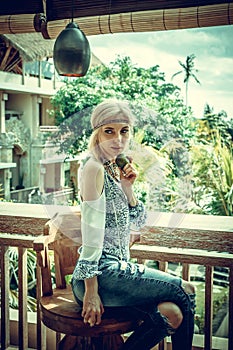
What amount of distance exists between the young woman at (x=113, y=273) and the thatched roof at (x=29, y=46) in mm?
6428

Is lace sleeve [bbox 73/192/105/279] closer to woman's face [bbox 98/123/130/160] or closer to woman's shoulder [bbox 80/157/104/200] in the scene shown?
woman's shoulder [bbox 80/157/104/200]

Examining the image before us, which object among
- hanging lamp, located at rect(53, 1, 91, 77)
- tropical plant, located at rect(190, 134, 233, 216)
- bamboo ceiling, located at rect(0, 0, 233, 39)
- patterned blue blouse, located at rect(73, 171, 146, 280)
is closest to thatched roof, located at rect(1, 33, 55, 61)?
tropical plant, located at rect(190, 134, 233, 216)

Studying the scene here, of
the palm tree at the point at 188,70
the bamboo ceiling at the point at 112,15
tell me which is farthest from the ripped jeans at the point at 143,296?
the palm tree at the point at 188,70

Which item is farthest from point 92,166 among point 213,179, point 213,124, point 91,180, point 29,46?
point 29,46

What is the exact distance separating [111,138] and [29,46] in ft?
22.0

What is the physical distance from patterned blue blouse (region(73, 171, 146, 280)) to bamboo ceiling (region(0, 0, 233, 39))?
1.07m

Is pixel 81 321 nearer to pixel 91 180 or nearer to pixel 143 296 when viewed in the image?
pixel 143 296

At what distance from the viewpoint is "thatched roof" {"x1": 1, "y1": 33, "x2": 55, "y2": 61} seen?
7744mm

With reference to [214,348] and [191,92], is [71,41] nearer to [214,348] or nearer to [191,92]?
[214,348]

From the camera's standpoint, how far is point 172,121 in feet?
24.5

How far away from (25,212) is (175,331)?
0.88m

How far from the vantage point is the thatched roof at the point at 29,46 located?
7.74m

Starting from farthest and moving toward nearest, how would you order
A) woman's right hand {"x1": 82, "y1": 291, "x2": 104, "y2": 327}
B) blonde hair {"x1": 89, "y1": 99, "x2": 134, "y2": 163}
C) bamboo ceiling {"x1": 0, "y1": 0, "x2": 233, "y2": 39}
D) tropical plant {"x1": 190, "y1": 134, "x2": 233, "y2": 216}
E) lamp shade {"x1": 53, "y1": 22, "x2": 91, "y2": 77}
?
1. tropical plant {"x1": 190, "y1": 134, "x2": 233, "y2": 216}
2. bamboo ceiling {"x1": 0, "y1": 0, "x2": 233, "y2": 39}
3. lamp shade {"x1": 53, "y1": 22, "x2": 91, "y2": 77}
4. blonde hair {"x1": 89, "y1": 99, "x2": 134, "y2": 163}
5. woman's right hand {"x1": 82, "y1": 291, "x2": 104, "y2": 327}

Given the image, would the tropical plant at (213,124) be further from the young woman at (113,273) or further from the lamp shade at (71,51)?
the young woman at (113,273)
